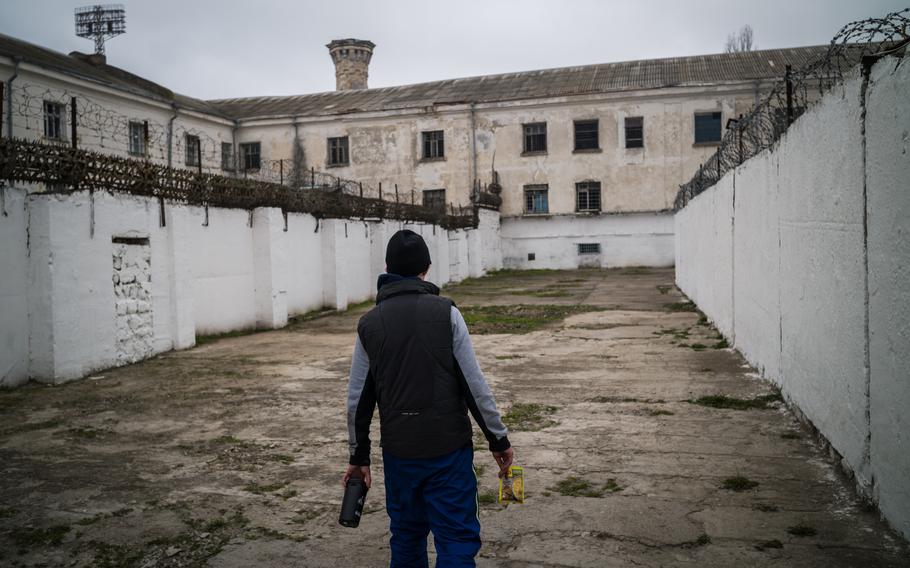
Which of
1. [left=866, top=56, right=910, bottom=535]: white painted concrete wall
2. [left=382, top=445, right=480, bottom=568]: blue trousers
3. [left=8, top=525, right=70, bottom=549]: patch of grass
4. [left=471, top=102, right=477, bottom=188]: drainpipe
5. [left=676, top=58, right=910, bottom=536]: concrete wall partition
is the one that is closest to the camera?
[left=382, top=445, right=480, bottom=568]: blue trousers

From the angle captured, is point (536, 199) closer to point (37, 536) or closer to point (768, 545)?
point (768, 545)

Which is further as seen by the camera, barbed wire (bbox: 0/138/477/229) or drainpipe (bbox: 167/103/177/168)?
drainpipe (bbox: 167/103/177/168)

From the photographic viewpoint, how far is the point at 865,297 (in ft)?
13.0

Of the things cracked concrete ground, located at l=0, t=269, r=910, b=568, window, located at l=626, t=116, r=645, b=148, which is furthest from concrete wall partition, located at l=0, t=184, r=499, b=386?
window, located at l=626, t=116, r=645, b=148

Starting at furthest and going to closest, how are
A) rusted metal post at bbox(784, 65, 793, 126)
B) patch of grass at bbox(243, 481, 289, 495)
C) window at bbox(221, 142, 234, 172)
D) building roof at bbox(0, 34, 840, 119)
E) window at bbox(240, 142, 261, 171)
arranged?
window at bbox(240, 142, 261, 171) < window at bbox(221, 142, 234, 172) < building roof at bbox(0, 34, 840, 119) < rusted metal post at bbox(784, 65, 793, 126) < patch of grass at bbox(243, 481, 289, 495)

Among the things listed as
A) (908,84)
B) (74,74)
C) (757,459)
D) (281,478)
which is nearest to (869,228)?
(908,84)

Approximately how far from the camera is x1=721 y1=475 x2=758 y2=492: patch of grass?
4.36 meters

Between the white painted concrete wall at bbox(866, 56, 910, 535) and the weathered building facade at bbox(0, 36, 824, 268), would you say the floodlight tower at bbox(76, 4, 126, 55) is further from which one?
the white painted concrete wall at bbox(866, 56, 910, 535)

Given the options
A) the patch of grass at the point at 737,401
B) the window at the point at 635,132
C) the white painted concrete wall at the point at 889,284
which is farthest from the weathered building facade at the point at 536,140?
the white painted concrete wall at the point at 889,284

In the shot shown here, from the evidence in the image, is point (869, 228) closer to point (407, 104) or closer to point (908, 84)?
point (908, 84)

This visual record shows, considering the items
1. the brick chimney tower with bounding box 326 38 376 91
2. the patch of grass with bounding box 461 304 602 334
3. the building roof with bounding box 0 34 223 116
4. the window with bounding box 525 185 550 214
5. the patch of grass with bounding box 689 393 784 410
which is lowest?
the patch of grass with bounding box 689 393 784 410

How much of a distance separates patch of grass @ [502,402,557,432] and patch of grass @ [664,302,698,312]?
8.62m

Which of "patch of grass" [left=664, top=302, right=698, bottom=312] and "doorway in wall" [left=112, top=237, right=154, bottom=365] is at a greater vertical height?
"doorway in wall" [left=112, top=237, right=154, bottom=365]

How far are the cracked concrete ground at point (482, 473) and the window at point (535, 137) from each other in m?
22.9
